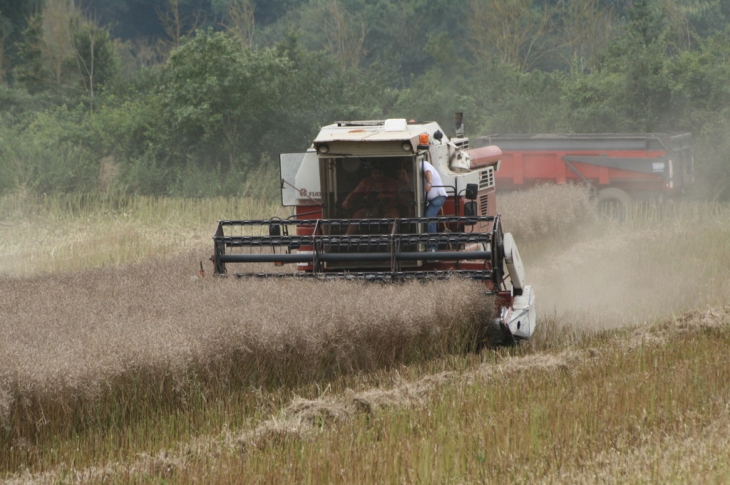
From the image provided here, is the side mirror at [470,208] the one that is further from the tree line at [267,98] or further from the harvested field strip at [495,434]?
the tree line at [267,98]

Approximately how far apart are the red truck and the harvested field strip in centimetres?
1200

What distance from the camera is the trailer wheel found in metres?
19.1

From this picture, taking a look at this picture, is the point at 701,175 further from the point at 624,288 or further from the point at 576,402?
the point at 576,402

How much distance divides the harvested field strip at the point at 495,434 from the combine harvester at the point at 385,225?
1282 millimetres

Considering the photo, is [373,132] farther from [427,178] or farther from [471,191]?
[471,191]

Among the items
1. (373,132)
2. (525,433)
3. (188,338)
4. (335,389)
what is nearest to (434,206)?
(373,132)

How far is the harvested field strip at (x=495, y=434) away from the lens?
17.1 feet

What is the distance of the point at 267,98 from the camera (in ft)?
82.3

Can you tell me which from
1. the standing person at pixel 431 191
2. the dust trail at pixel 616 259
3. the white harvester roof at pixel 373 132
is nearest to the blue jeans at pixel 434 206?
the standing person at pixel 431 191

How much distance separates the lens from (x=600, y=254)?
587 inches

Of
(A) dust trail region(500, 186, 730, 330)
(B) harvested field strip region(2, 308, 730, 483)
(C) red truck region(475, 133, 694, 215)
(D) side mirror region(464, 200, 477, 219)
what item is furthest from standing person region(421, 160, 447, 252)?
(C) red truck region(475, 133, 694, 215)

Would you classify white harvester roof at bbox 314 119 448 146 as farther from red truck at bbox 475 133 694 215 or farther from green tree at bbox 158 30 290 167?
green tree at bbox 158 30 290 167

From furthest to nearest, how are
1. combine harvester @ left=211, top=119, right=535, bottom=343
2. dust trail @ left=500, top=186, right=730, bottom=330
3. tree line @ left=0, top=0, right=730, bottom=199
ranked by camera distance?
1. tree line @ left=0, top=0, right=730, bottom=199
2. dust trail @ left=500, top=186, right=730, bottom=330
3. combine harvester @ left=211, top=119, right=535, bottom=343

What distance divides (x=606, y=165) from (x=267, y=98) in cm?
929
